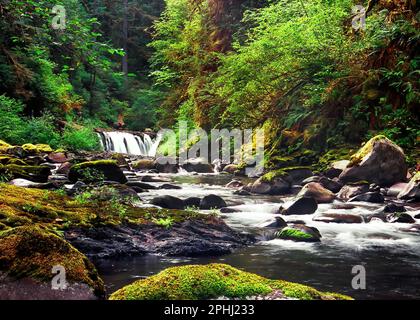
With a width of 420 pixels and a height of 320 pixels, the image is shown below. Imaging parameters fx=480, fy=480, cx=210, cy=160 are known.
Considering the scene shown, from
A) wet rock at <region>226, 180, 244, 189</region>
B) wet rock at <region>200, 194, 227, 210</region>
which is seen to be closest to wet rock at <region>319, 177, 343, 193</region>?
wet rock at <region>226, 180, 244, 189</region>

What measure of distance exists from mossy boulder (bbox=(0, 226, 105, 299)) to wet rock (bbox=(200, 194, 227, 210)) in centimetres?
617

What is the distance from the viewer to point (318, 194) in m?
11.4

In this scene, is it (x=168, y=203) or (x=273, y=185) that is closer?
(x=168, y=203)

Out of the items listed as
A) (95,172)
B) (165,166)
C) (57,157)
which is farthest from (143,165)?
(95,172)

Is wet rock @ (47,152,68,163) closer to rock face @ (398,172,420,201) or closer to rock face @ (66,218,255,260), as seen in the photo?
rock face @ (398,172,420,201)

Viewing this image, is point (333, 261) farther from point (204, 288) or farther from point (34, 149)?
point (34, 149)

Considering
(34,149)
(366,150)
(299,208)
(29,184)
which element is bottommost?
(299,208)

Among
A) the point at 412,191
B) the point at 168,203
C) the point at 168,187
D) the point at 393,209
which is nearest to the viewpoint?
the point at 168,203

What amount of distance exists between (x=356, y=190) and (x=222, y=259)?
21.9ft

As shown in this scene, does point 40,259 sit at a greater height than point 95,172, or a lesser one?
lesser

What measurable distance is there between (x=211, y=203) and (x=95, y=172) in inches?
144

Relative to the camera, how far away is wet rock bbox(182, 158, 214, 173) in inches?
796

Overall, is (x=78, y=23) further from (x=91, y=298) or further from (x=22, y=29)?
(x=91, y=298)

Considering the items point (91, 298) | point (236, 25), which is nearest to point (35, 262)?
point (91, 298)
